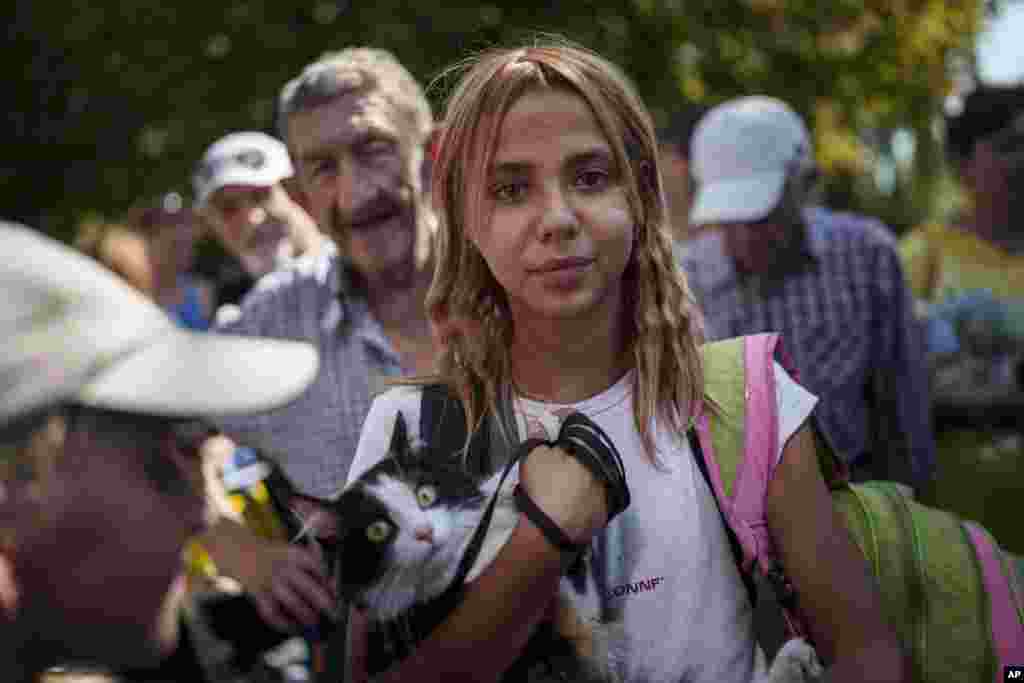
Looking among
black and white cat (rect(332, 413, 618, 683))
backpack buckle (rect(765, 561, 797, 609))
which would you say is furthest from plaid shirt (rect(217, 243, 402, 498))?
backpack buckle (rect(765, 561, 797, 609))

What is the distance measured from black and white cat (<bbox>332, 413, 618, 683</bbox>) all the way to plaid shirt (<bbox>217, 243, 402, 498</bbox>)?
3.92 ft

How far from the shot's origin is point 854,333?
15.9ft

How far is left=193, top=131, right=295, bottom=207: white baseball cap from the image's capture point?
18.1 feet

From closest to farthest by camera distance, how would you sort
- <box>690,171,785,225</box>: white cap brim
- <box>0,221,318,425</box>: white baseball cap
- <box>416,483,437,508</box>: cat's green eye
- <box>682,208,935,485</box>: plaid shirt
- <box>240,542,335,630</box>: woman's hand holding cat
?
<box>0,221,318,425</box>: white baseball cap, <box>240,542,335,630</box>: woman's hand holding cat, <box>416,483,437,508</box>: cat's green eye, <box>682,208,935,485</box>: plaid shirt, <box>690,171,785,225</box>: white cap brim

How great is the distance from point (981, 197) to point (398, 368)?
15.3 feet

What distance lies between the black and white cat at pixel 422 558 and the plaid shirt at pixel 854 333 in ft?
8.73

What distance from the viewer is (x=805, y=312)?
16.0ft

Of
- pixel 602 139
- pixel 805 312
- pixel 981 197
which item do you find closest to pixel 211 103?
pixel 981 197

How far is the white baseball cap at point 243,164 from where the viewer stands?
552 centimetres

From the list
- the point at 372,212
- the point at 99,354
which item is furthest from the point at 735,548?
the point at 372,212

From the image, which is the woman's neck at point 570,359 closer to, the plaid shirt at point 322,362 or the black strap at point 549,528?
the black strap at point 549,528

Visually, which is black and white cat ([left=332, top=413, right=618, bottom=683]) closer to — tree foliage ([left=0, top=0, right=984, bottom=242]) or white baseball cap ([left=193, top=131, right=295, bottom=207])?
white baseball cap ([left=193, top=131, right=295, bottom=207])

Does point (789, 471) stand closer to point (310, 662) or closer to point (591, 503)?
point (591, 503)

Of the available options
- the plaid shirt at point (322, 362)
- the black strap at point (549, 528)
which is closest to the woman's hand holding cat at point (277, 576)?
the black strap at point (549, 528)
